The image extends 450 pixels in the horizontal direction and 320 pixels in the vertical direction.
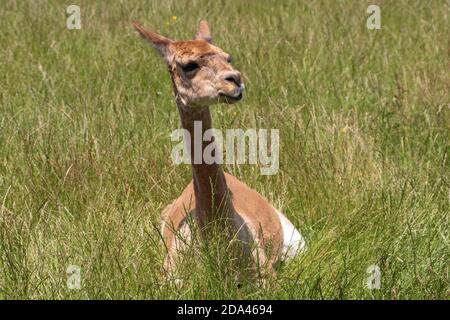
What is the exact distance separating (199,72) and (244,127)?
1.71 m

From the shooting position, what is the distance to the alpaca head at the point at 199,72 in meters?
4.08

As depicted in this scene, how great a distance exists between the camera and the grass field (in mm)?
4051

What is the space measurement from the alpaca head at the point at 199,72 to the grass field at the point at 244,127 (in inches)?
26.7

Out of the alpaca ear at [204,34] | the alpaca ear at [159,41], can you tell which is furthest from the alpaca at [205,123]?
the alpaca ear at [204,34]

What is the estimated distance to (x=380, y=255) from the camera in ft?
14.1

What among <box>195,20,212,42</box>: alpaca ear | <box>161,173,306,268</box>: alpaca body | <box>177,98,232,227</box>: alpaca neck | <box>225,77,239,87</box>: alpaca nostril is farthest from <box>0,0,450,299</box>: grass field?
<box>195,20,212,42</box>: alpaca ear

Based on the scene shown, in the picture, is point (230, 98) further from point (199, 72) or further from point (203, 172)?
point (203, 172)

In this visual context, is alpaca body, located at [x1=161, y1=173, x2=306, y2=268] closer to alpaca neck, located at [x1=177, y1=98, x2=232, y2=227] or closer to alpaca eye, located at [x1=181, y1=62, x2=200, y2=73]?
alpaca neck, located at [x1=177, y1=98, x2=232, y2=227]

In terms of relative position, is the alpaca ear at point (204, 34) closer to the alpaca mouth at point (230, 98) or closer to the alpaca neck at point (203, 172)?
the alpaca neck at point (203, 172)

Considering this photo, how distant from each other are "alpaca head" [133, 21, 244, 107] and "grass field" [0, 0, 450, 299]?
0.68 metres

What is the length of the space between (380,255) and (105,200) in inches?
60.9
